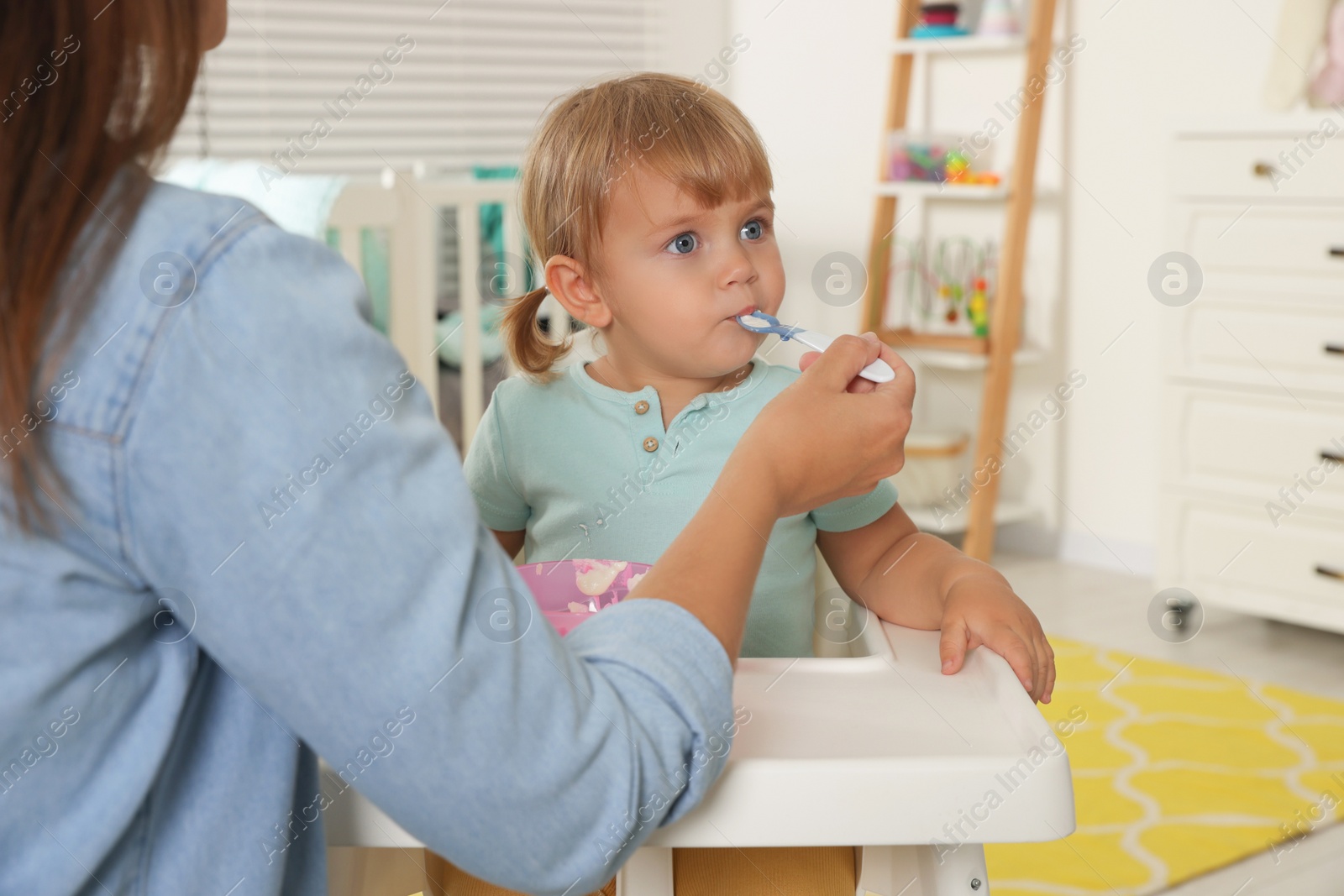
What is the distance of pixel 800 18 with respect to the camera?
12.1 feet

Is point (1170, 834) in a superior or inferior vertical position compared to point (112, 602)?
inferior

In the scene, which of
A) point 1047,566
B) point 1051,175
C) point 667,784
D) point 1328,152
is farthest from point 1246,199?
point 667,784

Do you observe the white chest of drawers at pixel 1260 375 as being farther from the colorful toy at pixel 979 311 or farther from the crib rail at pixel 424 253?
the crib rail at pixel 424 253

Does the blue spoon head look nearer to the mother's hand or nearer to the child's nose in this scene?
the child's nose

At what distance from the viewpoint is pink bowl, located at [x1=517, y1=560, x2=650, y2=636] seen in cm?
77

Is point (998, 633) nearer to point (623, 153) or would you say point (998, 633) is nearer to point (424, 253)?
point (623, 153)

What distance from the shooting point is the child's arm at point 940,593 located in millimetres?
748

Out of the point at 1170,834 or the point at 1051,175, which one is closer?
the point at 1170,834

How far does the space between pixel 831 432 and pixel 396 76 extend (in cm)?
310

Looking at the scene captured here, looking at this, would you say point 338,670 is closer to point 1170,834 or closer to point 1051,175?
point 1170,834

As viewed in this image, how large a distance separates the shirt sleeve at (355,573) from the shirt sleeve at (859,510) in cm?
51

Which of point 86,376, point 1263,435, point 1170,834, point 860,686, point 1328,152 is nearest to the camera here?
point 86,376

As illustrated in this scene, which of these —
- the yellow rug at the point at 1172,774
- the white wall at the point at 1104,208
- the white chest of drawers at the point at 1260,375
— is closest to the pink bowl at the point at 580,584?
the yellow rug at the point at 1172,774

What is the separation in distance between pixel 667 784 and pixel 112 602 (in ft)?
0.71
